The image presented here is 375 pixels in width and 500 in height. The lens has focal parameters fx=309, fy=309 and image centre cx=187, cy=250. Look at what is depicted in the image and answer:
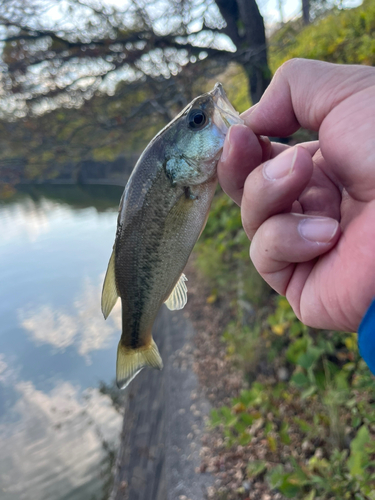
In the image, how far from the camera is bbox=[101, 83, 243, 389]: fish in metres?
1.68

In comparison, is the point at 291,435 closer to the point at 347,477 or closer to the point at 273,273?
the point at 347,477

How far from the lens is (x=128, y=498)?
5227 millimetres

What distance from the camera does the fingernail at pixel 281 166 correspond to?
1352 mm

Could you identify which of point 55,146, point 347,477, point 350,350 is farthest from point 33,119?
point 347,477

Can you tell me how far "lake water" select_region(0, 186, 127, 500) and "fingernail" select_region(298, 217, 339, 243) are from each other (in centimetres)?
696

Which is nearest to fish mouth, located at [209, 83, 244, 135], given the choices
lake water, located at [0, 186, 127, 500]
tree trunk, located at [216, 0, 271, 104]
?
tree trunk, located at [216, 0, 271, 104]

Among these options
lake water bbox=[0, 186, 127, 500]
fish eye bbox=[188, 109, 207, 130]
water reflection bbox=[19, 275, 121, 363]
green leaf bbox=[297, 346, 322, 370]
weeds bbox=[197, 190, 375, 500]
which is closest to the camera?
fish eye bbox=[188, 109, 207, 130]

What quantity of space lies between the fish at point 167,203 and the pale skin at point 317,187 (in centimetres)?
16

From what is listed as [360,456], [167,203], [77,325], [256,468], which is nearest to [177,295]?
[167,203]

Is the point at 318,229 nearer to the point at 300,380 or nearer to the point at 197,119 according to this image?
the point at 197,119

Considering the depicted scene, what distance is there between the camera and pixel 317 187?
5.97 feet

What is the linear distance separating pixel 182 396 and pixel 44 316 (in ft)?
27.2

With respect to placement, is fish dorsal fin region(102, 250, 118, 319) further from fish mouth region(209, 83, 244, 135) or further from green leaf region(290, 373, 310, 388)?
green leaf region(290, 373, 310, 388)

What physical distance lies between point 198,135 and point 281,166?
1.78 feet
